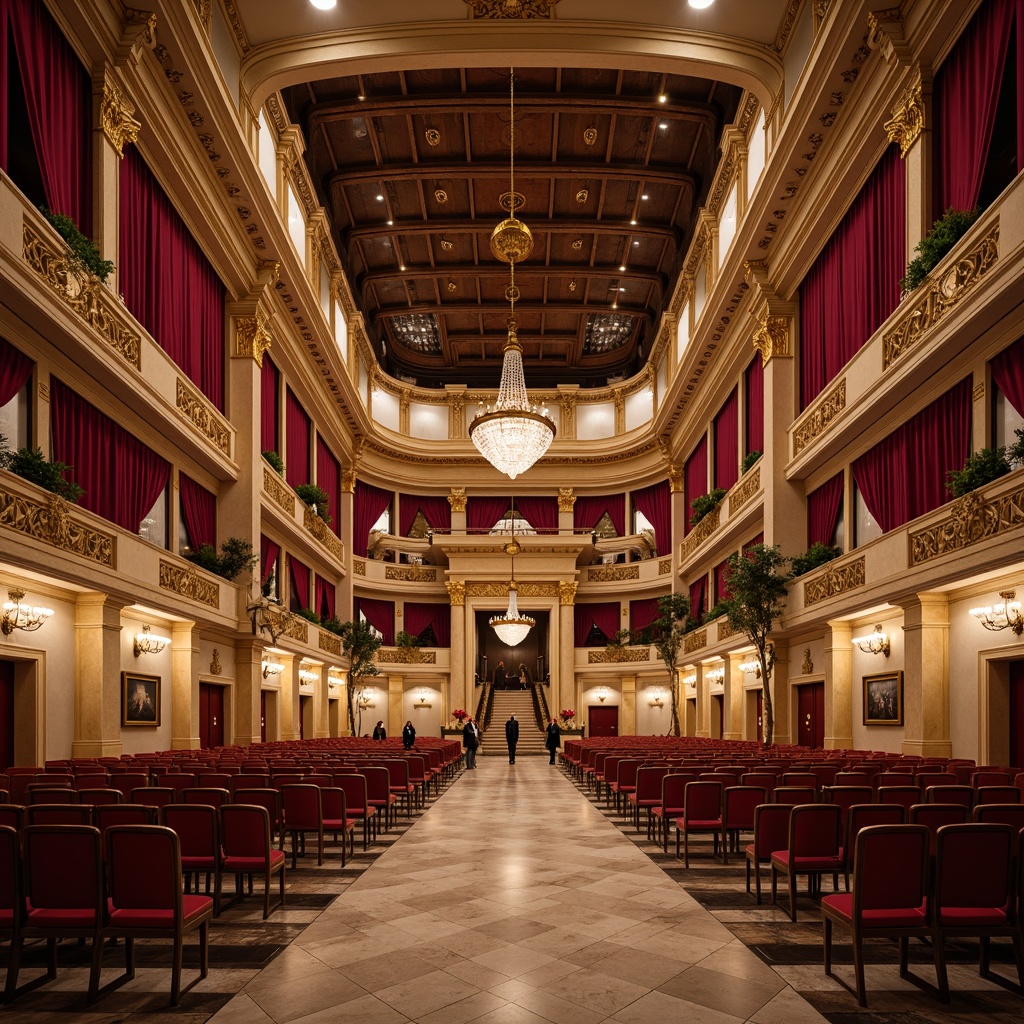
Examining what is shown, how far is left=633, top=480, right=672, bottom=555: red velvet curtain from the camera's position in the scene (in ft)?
117

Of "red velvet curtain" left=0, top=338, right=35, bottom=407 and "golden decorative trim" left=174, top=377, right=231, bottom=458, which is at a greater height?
"golden decorative trim" left=174, top=377, right=231, bottom=458

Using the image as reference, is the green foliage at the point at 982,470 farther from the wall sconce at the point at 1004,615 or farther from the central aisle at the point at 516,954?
the central aisle at the point at 516,954

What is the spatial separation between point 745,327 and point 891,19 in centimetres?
955

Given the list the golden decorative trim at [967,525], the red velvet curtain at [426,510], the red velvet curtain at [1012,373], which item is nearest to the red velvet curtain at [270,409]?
the red velvet curtain at [1012,373]

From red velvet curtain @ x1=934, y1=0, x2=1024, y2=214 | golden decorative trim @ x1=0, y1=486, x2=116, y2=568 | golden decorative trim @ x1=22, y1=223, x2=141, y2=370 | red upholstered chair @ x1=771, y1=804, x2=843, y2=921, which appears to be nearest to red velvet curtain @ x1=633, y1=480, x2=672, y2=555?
red velvet curtain @ x1=934, y1=0, x2=1024, y2=214

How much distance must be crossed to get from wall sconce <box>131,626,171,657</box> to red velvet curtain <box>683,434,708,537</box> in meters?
18.2

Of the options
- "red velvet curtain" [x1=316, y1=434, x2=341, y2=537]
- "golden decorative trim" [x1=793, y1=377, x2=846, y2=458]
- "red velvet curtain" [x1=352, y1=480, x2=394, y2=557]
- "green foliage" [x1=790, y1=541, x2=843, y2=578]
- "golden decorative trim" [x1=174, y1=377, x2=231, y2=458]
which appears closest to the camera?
"golden decorative trim" [x1=174, y1=377, x2=231, y2=458]

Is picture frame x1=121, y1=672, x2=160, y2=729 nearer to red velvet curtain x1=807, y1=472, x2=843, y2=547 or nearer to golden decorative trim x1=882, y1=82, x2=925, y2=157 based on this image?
red velvet curtain x1=807, y1=472, x2=843, y2=547

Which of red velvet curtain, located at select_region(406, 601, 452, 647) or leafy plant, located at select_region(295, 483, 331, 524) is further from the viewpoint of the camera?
red velvet curtain, located at select_region(406, 601, 452, 647)

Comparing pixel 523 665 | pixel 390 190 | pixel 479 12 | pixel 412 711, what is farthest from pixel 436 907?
pixel 523 665

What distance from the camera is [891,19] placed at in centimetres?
1364

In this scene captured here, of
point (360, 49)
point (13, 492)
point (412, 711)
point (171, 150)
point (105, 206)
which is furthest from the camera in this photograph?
point (412, 711)

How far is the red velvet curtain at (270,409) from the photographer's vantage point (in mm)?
22953

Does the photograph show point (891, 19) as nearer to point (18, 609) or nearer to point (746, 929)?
point (746, 929)
